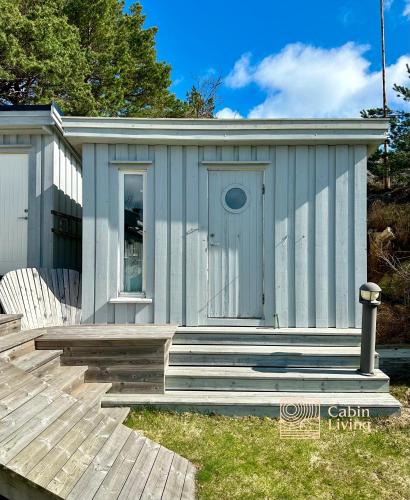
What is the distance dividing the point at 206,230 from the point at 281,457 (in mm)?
2405

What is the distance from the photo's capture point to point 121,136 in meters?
4.08

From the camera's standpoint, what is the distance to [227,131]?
4.05 metres

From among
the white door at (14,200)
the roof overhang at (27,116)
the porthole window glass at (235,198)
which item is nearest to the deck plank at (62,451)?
the porthole window glass at (235,198)

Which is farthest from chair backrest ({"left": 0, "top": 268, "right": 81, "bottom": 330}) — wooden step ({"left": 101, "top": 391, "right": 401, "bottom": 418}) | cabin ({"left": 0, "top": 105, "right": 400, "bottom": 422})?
wooden step ({"left": 101, "top": 391, "right": 401, "bottom": 418})

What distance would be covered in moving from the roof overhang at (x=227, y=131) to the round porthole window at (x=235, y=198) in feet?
1.75

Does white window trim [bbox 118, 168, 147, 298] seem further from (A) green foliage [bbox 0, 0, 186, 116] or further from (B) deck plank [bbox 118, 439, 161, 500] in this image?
(A) green foliage [bbox 0, 0, 186, 116]

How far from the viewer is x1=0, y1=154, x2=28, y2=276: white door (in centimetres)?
471

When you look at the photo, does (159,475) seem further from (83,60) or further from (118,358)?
(83,60)

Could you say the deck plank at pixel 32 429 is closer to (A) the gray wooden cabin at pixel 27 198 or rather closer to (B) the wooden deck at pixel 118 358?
(B) the wooden deck at pixel 118 358

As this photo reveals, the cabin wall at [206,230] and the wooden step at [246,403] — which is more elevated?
the cabin wall at [206,230]

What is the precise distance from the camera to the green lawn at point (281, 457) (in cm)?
235

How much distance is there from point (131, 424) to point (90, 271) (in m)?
1.80

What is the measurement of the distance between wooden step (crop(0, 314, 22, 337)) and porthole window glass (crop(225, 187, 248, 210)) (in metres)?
2.52

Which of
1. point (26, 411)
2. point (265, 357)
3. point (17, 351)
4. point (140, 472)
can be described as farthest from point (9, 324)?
point (265, 357)
